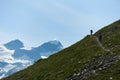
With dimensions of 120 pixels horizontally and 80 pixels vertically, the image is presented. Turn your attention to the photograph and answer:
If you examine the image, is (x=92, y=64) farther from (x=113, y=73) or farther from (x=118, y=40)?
(x=118, y=40)

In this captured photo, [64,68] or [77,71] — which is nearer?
[77,71]

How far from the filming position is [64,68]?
74.4 m

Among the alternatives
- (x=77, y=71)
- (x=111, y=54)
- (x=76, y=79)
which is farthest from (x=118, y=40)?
(x=76, y=79)

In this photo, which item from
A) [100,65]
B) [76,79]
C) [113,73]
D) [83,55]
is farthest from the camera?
[83,55]

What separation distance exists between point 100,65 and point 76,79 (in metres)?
6.35

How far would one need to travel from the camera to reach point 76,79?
2301 inches

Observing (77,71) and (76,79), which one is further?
(77,71)

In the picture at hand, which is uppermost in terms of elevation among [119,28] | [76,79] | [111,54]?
[119,28]

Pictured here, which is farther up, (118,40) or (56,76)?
(118,40)

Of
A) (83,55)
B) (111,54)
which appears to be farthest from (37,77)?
(111,54)

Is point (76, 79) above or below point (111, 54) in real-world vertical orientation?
below

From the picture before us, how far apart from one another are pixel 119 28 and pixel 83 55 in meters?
32.5

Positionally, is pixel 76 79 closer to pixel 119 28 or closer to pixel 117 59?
pixel 117 59

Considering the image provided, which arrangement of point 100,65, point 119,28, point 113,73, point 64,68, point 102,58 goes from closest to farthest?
1. point 113,73
2. point 100,65
3. point 102,58
4. point 64,68
5. point 119,28
